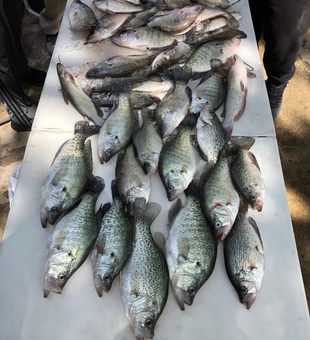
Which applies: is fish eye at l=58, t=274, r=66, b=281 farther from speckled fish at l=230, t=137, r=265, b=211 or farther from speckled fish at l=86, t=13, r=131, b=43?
speckled fish at l=86, t=13, r=131, b=43

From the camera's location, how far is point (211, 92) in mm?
1916


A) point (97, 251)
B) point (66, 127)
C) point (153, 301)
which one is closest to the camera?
point (153, 301)

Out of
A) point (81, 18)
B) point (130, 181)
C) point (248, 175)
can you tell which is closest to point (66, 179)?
point (130, 181)

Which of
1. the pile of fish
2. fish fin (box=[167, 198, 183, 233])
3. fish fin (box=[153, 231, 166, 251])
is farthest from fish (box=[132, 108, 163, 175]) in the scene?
fish fin (box=[153, 231, 166, 251])

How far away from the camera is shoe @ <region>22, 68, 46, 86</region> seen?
339 centimetres

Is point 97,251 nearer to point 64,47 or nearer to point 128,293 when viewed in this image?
point 128,293

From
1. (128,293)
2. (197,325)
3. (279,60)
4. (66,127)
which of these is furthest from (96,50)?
(197,325)

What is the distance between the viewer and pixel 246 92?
1.97 m

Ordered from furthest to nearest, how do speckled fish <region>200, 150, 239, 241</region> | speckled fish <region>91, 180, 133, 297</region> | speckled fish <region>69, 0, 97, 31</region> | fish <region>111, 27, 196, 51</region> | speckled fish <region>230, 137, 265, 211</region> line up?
1. speckled fish <region>69, 0, 97, 31</region>
2. fish <region>111, 27, 196, 51</region>
3. speckled fish <region>230, 137, 265, 211</region>
4. speckled fish <region>200, 150, 239, 241</region>
5. speckled fish <region>91, 180, 133, 297</region>

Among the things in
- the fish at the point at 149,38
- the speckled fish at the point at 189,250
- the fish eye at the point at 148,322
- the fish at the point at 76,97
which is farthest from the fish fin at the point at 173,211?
the fish at the point at 149,38

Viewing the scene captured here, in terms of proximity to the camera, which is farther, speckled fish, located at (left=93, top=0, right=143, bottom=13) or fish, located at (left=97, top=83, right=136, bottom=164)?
speckled fish, located at (left=93, top=0, right=143, bottom=13)

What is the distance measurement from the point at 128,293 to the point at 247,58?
6.44 ft

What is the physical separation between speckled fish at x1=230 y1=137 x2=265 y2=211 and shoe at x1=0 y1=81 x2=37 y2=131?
2.29 m

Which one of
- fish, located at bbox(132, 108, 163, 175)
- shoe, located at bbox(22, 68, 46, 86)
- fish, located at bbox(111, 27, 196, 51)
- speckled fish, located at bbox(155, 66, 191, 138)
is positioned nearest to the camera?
fish, located at bbox(132, 108, 163, 175)
